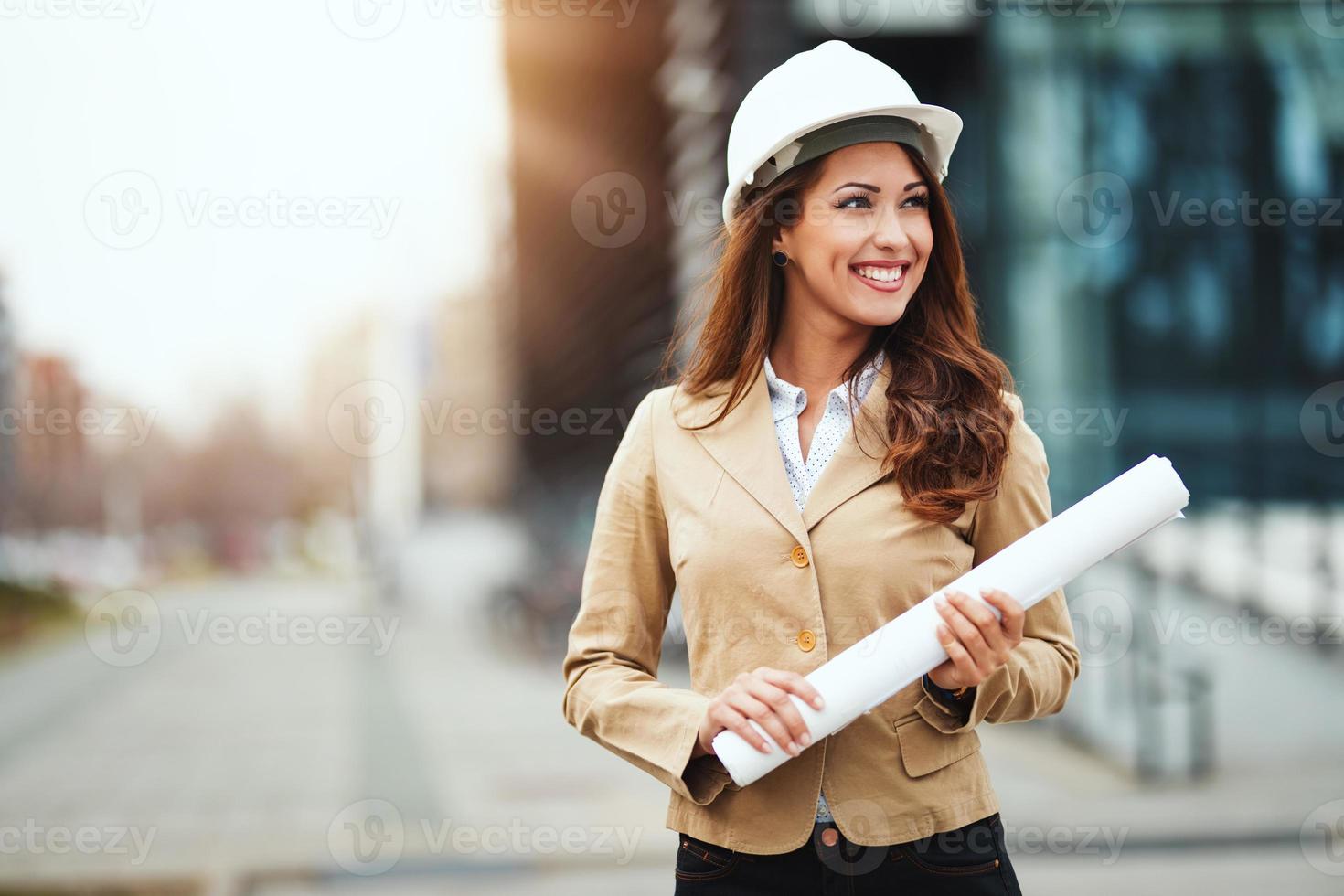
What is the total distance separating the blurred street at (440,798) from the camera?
643cm

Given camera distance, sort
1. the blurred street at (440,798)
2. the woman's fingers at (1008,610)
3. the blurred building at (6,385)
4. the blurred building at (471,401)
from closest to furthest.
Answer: the woman's fingers at (1008,610) → the blurred street at (440,798) → the blurred building at (6,385) → the blurred building at (471,401)

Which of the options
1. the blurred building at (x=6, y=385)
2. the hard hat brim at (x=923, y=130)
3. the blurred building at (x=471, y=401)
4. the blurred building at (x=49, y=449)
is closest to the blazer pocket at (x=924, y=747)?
the hard hat brim at (x=923, y=130)

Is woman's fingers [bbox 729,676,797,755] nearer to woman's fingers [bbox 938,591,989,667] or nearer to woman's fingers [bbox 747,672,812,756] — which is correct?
woman's fingers [bbox 747,672,812,756]

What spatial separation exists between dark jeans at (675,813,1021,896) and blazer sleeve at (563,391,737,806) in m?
0.14

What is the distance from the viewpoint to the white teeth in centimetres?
198

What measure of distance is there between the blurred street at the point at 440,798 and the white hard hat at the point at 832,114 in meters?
4.80

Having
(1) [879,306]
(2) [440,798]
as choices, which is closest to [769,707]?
(1) [879,306]

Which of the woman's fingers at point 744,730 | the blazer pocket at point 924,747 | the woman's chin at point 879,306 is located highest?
the woman's chin at point 879,306

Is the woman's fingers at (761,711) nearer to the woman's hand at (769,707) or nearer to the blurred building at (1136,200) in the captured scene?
the woman's hand at (769,707)

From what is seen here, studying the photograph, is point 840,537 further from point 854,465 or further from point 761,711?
point 761,711

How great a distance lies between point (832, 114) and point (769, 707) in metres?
0.83

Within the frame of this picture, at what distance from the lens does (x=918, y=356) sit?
2061 mm

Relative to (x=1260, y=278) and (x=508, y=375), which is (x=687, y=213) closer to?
(x=1260, y=278)

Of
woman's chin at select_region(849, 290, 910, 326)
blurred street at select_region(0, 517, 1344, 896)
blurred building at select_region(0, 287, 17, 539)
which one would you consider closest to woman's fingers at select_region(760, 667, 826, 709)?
woman's chin at select_region(849, 290, 910, 326)
